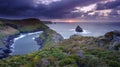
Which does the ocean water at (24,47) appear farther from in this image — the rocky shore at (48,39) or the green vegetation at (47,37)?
the green vegetation at (47,37)

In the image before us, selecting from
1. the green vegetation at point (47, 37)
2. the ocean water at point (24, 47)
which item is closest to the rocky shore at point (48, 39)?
the green vegetation at point (47, 37)

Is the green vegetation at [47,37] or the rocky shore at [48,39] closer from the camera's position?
the green vegetation at [47,37]

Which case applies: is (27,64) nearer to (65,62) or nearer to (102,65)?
(65,62)

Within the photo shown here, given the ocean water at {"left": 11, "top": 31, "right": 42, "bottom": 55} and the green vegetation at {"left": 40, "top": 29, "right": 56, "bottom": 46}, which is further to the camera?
the green vegetation at {"left": 40, "top": 29, "right": 56, "bottom": 46}

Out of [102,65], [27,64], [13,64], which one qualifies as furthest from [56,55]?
[102,65]

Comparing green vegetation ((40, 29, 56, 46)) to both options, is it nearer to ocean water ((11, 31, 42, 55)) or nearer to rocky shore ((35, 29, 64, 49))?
rocky shore ((35, 29, 64, 49))

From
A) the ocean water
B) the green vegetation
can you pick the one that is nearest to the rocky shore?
the green vegetation

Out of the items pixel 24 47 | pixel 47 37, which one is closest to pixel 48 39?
pixel 47 37

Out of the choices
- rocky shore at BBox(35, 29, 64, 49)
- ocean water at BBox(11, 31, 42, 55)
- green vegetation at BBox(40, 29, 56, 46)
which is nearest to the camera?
ocean water at BBox(11, 31, 42, 55)

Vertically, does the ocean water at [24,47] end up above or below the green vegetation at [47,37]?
below

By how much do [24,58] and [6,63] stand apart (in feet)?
13.1

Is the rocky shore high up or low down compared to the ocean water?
up

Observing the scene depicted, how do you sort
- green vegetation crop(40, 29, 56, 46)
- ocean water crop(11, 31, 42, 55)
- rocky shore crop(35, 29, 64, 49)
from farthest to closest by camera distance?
rocky shore crop(35, 29, 64, 49), green vegetation crop(40, 29, 56, 46), ocean water crop(11, 31, 42, 55)

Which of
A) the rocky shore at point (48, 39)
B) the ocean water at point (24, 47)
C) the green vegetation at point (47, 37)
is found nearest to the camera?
the ocean water at point (24, 47)
